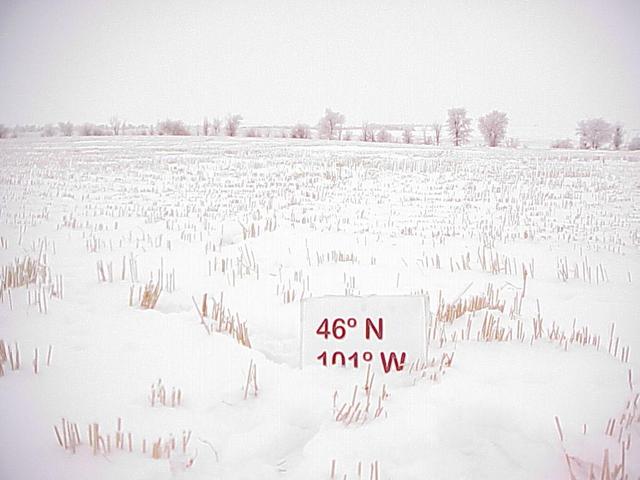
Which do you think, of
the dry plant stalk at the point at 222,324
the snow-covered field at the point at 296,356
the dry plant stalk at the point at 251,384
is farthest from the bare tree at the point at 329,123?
the dry plant stalk at the point at 251,384

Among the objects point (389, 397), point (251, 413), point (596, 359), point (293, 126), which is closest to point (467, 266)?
point (596, 359)

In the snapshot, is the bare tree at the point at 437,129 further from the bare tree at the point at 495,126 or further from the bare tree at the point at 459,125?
the bare tree at the point at 495,126

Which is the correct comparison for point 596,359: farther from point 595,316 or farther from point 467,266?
point 467,266

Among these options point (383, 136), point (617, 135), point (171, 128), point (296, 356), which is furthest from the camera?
point (383, 136)

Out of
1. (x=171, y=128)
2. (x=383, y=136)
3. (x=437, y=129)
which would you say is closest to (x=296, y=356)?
(x=171, y=128)

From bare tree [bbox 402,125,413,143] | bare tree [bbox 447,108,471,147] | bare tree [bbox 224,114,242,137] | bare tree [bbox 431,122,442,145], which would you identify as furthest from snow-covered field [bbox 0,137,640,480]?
bare tree [bbox 447,108,471,147]

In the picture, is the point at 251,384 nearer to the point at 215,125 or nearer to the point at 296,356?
the point at 296,356
